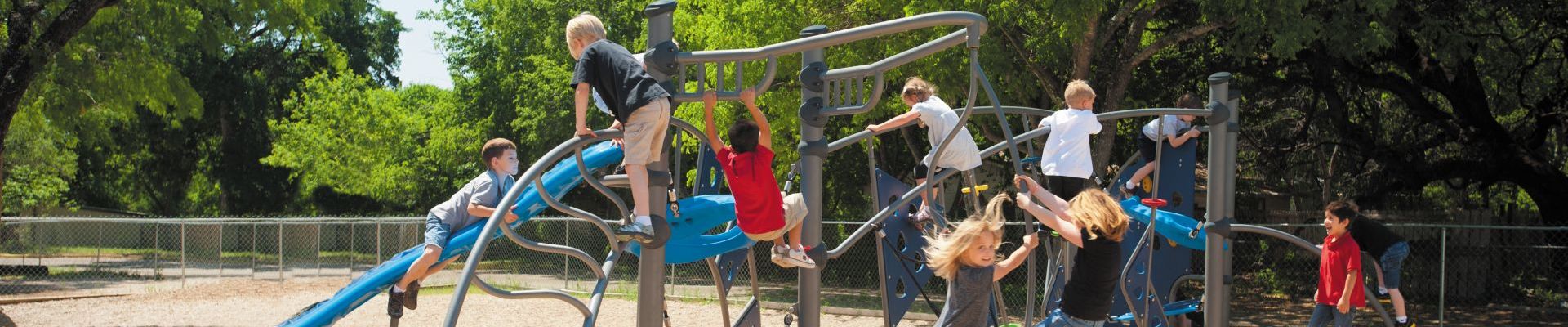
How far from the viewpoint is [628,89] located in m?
4.77

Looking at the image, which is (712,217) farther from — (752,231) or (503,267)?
(503,267)

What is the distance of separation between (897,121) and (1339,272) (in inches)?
121

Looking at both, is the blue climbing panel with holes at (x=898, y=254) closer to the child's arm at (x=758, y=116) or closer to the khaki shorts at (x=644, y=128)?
the child's arm at (x=758, y=116)

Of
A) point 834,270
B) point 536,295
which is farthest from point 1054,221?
point 834,270

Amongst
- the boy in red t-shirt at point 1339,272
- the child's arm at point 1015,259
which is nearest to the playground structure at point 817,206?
the boy in red t-shirt at point 1339,272

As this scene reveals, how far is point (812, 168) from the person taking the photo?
5.65m

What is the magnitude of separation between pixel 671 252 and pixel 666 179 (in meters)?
1.73

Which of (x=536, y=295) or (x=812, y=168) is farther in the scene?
(x=812, y=168)

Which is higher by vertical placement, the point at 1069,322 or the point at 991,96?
the point at 991,96

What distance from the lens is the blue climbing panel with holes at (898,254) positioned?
6824mm

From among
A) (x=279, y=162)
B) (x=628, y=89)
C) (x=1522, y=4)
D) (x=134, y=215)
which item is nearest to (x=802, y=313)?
(x=628, y=89)

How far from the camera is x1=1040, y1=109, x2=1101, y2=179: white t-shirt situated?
263 inches

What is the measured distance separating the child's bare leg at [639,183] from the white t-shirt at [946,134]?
2.13 m

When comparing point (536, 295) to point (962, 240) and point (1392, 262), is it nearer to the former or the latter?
point (962, 240)
